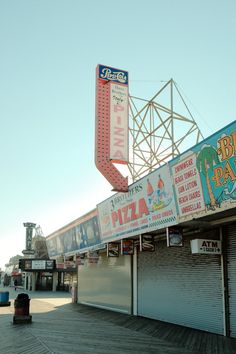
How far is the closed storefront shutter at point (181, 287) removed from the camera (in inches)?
505

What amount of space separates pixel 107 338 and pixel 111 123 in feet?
28.1

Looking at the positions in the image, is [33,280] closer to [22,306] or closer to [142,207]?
[22,306]

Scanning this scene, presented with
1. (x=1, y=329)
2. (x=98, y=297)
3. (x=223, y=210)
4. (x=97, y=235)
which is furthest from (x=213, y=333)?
(x=98, y=297)

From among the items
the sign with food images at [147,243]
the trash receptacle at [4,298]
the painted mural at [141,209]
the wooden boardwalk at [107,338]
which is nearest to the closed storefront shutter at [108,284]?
the painted mural at [141,209]

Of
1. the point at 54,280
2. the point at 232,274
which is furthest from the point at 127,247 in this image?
the point at 54,280

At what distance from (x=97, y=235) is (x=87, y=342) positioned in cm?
936

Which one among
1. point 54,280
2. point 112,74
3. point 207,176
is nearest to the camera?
point 207,176

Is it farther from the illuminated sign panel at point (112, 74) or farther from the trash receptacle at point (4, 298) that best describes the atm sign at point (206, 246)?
the trash receptacle at point (4, 298)

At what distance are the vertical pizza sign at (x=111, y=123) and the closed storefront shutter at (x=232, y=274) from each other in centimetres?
492

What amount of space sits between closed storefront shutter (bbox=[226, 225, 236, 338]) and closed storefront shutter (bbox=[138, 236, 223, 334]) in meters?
0.49

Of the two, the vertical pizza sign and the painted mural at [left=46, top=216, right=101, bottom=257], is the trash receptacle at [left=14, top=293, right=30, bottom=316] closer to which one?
the painted mural at [left=46, top=216, right=101, bottom=257]

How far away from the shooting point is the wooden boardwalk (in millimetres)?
10266

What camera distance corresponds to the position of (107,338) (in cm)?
1216

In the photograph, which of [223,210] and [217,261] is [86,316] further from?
[223,210]
